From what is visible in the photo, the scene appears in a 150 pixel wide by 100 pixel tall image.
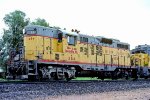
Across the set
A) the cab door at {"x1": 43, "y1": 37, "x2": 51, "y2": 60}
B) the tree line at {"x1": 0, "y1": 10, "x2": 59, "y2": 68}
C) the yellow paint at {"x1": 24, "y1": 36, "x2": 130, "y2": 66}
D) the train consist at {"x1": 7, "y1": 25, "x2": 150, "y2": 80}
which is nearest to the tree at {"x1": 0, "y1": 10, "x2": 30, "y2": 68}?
the tree line at {"x1": 0, "y1": 10, "x2": 59, "y2": 68}

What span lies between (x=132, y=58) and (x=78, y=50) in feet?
27.7

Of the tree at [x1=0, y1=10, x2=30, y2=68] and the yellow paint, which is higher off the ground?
the tree at [x1=0, y1=10, x2=30, y2=68]

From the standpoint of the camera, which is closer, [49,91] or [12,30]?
[49,91]

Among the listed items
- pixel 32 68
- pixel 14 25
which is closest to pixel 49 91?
pixel 32 68

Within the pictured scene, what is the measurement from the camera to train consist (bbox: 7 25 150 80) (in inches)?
689

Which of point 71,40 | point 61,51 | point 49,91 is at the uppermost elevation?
point 71,40

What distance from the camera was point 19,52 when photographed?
1806cm

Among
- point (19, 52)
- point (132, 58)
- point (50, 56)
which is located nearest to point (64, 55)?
point (50, 56)

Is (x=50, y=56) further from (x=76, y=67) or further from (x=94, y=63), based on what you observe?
(x=94, y=63)

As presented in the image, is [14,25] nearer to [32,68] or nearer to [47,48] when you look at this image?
[47,48]

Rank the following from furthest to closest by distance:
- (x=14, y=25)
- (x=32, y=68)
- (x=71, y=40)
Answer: (x=14, y=25) < (x=71, y=40) < (x=32, y=68)

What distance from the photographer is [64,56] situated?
1920 centimetres

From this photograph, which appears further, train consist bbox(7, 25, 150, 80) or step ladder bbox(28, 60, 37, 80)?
train consist bbox(7, 25, 150, 80)

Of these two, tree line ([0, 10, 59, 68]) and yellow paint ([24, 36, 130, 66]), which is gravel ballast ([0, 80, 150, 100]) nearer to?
yellow paint ([24, 36, 130, 66])
